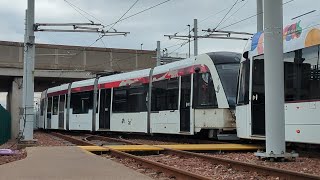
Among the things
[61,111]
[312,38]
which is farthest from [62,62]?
[312,38]

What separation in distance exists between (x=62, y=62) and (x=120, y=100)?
2608 cm

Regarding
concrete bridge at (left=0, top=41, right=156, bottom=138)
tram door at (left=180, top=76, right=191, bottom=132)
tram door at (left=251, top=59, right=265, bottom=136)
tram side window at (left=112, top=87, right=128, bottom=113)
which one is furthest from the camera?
concrete bridge at (left=0, top=41, right=156, bottom=138)

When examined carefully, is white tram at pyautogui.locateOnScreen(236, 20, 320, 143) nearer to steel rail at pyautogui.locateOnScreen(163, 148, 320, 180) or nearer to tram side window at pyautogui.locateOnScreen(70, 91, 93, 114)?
steel rail at pyautogui.locateOnScreen(163, 148, 320, 180)

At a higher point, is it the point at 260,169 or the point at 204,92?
the point at 204,92

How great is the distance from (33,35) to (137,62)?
32.2 metres

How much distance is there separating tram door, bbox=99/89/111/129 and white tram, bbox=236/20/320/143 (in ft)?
41.0

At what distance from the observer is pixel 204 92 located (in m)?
19.0

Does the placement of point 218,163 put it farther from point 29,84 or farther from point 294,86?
point 29,84

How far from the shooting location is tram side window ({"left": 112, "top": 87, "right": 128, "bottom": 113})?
25.3 meters

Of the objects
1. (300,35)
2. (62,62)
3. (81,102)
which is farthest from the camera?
(62,62)

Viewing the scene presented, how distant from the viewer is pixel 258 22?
76.5 ft

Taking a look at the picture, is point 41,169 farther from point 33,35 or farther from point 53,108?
point 53,108

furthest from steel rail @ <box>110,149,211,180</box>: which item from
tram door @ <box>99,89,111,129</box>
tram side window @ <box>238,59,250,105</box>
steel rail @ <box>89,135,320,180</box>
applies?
tram door @ <box>99,89,111,129</box>

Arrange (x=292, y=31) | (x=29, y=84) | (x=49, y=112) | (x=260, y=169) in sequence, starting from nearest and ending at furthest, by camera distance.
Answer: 1. (x=260, y=169)
2. (x=292, y=31)
3. (x=29, y=84)
4. (x=49, y=112)
